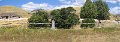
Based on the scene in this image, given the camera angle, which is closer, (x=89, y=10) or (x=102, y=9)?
(x=89, y=10)

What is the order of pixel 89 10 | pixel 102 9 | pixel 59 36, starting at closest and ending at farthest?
pixel 59 36
pixel 89 10
pixel 102 9

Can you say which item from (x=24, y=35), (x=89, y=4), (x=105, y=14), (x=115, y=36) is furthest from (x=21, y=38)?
(x=105, y=14)

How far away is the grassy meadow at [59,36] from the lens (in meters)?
14.5

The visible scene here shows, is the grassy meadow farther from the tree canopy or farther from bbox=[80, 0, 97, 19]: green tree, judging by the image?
the tree canopy

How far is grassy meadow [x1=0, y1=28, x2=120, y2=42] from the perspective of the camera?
14531mm

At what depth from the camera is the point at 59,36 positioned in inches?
597

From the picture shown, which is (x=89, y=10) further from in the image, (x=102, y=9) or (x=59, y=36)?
(x=59, y=36)

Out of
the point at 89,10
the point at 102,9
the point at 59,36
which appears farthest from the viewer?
the point at 102,9

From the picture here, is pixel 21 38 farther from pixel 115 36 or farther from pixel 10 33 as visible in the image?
pixel 115 36

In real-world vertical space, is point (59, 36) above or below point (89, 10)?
below

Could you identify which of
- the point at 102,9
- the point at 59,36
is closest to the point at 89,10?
the point at 102,9

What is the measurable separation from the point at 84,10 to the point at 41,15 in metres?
15.7

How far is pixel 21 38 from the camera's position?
47.8 ft

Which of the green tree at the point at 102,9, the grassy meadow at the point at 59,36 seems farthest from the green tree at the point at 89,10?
the grassy meadow at the point at 59,36
